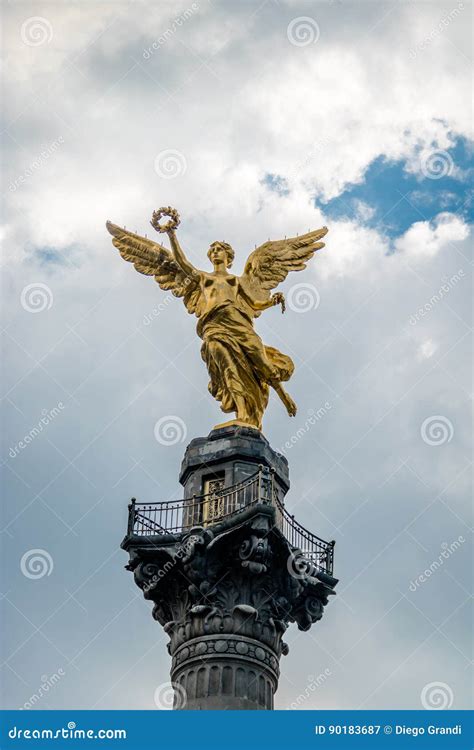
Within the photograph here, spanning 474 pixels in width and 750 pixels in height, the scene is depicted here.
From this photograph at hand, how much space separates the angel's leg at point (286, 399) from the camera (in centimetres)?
3205

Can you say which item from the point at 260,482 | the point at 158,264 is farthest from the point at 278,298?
the point at 260,482

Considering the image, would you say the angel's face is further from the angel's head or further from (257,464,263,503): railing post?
(257,464,263,503): railing post

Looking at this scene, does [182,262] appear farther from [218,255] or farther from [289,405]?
[289,405]

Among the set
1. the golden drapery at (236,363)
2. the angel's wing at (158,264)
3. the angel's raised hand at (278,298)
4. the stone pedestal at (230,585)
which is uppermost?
the angel's raised hand at (278,298)

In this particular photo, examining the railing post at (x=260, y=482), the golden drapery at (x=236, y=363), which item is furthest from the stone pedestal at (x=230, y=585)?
the golden drapery at (x=236, y=363)

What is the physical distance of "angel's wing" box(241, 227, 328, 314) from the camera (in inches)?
1313

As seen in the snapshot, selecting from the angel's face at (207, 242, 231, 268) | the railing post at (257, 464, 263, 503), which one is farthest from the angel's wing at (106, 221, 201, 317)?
the railing post at (257, 464, 263, 503)

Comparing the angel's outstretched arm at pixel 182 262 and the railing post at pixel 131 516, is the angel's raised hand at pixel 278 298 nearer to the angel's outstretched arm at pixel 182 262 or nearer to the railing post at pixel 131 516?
the angel's outstretched arm at pixel 182 262

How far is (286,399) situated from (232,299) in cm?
302

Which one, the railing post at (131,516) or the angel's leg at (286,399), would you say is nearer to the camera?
the railing post at (131,516)

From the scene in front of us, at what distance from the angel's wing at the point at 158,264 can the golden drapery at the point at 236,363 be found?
107 cm

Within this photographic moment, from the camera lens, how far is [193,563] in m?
27.2

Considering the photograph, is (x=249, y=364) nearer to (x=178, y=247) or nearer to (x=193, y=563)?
(x=178, y=247)
